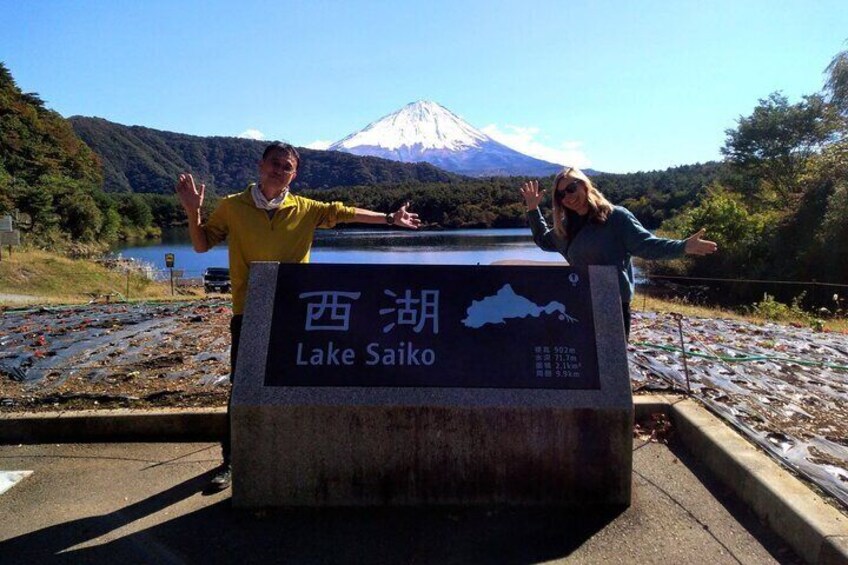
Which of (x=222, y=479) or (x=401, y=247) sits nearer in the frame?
(x=222, y=479)

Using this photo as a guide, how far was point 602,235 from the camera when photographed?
338cm

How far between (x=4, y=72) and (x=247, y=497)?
6489cm

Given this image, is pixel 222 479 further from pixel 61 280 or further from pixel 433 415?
pixel 61 280

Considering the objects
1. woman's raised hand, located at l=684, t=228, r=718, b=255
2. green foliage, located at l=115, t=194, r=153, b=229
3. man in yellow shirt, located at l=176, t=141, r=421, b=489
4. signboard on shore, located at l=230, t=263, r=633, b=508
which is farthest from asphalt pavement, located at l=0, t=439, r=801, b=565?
green foliage, located at l=115, t=194, r=153, b=229

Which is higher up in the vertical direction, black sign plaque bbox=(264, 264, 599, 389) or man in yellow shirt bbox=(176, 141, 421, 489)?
man in yellow shirt bbox=(176, 141, 421, 489)

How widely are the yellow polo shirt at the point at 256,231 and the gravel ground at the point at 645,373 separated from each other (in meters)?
1.40

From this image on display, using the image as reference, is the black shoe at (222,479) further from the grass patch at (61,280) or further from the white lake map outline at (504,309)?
the grass patch at (61,280)

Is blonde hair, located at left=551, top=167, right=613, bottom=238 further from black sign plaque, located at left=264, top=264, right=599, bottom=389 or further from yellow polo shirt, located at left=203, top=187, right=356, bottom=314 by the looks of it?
yellow polo shirt, located at left=203, top=187, right=356, bottom=314

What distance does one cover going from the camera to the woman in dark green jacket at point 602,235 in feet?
10.8

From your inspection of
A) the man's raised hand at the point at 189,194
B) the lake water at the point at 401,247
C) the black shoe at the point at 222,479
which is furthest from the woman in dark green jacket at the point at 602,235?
the lake water at the point at 401,247

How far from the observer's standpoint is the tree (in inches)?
1757

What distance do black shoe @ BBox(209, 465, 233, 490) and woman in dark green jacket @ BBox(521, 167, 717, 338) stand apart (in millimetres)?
2273

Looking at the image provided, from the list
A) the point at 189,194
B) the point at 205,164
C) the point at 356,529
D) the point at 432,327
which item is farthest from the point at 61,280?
the point at 205,164

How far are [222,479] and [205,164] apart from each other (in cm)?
18206
